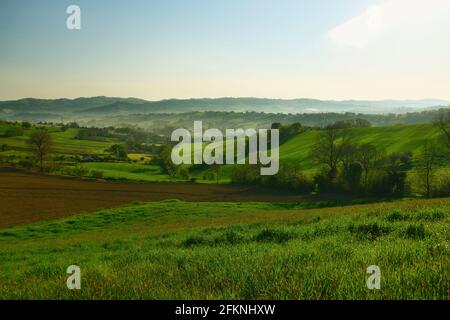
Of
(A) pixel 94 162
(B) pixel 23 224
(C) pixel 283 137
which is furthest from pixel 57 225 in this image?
(C) pixel 283 137

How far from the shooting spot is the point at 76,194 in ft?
219

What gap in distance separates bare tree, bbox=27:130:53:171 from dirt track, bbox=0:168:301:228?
8.30 meters

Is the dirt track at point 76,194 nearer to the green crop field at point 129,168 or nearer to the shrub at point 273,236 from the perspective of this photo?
the green crop field at point 129,168

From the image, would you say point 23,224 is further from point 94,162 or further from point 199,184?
point 94,162

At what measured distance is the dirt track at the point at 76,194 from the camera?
177 feet

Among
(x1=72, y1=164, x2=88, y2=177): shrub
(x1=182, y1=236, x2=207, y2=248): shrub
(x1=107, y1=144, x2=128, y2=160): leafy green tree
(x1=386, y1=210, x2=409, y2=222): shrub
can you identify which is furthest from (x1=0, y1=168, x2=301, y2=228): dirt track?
(x1=386, y1=210, x2=409, y2=222): shrub

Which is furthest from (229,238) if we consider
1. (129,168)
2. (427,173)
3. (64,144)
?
(64,144)

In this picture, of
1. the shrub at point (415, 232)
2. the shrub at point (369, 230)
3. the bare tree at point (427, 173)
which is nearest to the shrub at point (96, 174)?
the bare tree at point (427, 173)

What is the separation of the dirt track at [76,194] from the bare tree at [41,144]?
8.30 metres

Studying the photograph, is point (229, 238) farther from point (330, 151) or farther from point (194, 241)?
point (330, 151)

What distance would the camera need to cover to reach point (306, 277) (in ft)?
18.0

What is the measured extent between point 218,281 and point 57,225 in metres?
40.7

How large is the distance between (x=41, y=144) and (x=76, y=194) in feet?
109

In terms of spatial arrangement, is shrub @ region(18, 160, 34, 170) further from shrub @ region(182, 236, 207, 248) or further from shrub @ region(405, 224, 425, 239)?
shrub @ region(405, 224, 425, 239)
